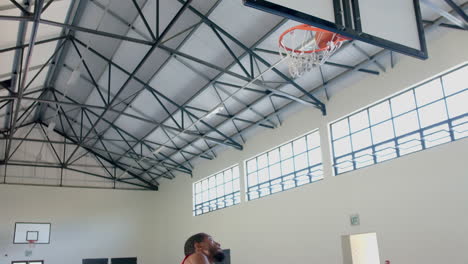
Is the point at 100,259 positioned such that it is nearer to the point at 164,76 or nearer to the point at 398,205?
the point at 164,76

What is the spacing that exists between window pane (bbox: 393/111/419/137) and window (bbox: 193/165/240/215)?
27.2 feet

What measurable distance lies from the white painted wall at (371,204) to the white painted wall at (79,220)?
24.9ft

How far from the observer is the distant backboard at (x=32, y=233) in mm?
21398

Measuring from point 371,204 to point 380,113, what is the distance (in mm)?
2529

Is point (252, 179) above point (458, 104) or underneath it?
underneath

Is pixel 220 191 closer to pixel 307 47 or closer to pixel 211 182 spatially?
pixel 211 182

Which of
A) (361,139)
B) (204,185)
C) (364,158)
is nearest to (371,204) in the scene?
(364,158)

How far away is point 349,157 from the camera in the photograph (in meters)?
12.9

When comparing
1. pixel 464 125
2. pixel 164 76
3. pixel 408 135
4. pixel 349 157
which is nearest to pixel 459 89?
pixel 464 125

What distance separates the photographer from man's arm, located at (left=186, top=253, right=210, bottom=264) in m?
3.02

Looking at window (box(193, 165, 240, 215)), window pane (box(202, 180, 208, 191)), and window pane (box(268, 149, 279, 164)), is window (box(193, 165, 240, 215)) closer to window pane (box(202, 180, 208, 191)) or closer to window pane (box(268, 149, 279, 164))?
window pane (box(202, 180, 208, 191))

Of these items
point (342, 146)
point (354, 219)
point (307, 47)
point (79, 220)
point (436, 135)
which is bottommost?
point (354, 219)

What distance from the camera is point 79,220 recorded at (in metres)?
23.1

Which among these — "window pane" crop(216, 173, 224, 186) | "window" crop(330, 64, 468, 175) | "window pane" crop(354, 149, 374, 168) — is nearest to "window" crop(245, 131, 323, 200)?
"window" crop(330, 64, 468, 175)
